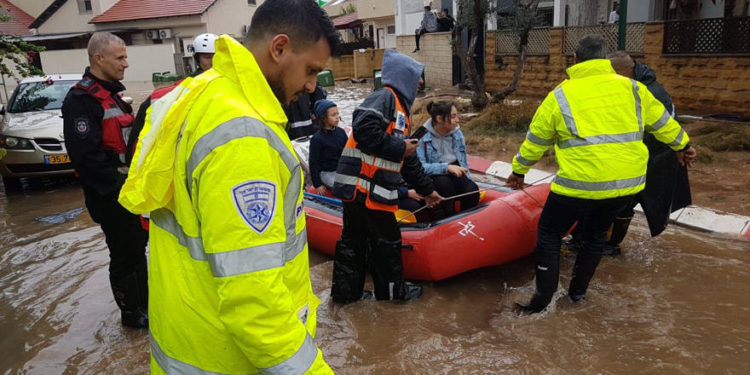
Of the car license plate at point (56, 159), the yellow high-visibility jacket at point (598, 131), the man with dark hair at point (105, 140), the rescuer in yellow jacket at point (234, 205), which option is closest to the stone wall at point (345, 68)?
the car license plate at point (56, 159)

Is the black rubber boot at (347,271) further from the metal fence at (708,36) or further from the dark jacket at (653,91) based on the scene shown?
the metal fence at (708,36)

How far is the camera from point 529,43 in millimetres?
13641

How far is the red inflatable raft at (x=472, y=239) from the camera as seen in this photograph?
4.27 meters

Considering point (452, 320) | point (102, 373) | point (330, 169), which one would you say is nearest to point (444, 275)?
point (452, 320)

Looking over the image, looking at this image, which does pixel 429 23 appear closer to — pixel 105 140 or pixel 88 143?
pixel 105 140

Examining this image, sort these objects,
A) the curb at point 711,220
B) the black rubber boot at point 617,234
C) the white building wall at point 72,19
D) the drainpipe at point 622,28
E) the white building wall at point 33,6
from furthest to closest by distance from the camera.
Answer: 1. the white building wall at point 33,6
2. the white building wall at point 72,19
3. the drainpipe at point 622,28
4. the curb at point 711,220
5. the black rubber boot at point 617,234

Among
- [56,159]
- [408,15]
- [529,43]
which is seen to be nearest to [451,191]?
[56,159]

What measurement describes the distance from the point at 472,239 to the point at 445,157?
107 cm

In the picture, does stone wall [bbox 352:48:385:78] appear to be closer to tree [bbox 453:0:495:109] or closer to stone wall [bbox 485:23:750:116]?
tree [bbox 453:0:495:109]

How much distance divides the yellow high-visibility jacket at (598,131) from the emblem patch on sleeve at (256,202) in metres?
2.73

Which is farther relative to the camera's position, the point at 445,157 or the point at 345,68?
the point at 345,68

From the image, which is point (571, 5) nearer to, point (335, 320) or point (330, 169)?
point (330, 169)

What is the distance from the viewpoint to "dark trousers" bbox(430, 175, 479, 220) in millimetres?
4906

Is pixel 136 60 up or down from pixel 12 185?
up
